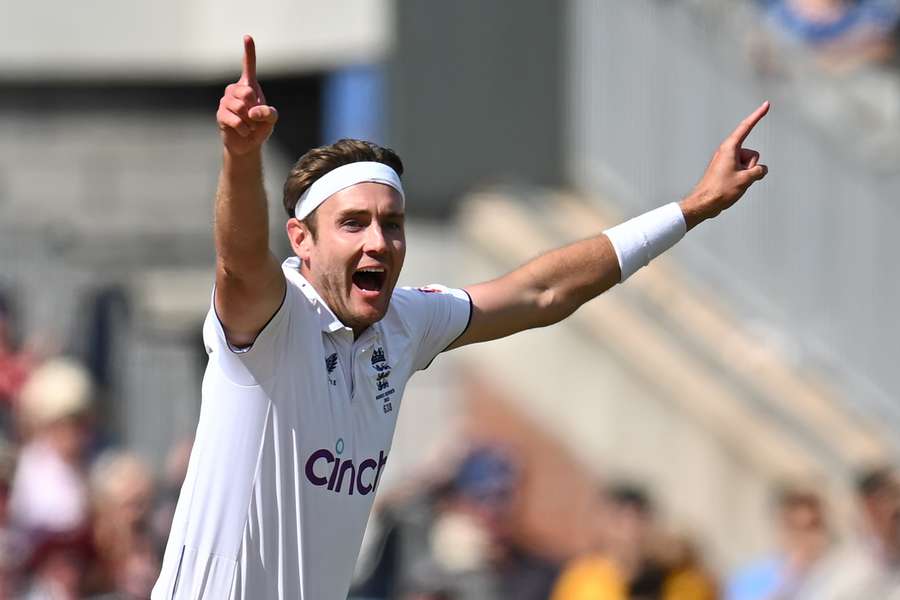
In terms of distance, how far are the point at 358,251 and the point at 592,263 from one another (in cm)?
113

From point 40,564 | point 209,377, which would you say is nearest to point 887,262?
point 40,564

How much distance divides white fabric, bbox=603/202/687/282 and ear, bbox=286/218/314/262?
115 cm

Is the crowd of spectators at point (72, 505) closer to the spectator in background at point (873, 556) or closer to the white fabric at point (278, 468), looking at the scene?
the spectator in background at point (873, 556)

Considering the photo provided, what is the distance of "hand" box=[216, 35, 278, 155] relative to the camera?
4.85 m

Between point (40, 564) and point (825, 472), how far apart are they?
4333 millimetres

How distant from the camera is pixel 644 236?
6352 mm

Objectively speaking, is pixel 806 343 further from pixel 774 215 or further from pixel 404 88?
pixel 404 88

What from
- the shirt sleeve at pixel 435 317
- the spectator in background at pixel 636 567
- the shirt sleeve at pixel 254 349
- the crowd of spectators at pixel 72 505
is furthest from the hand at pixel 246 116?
the crowd of spectators at pixel 72 505

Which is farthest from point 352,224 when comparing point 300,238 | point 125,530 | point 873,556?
point 125,530

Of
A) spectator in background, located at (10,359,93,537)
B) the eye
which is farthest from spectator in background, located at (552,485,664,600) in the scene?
the eye

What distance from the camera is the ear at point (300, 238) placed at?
5.61 metres

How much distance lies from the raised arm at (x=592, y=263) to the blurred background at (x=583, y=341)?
3.03 metres

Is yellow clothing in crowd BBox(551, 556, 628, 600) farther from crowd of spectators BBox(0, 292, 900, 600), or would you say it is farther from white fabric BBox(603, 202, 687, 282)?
white fabric BBox(603, 202, 687, 282)

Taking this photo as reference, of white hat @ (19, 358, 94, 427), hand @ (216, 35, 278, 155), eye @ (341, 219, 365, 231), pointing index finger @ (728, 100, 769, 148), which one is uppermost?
white hat @ (19, 358, 94, 427)
